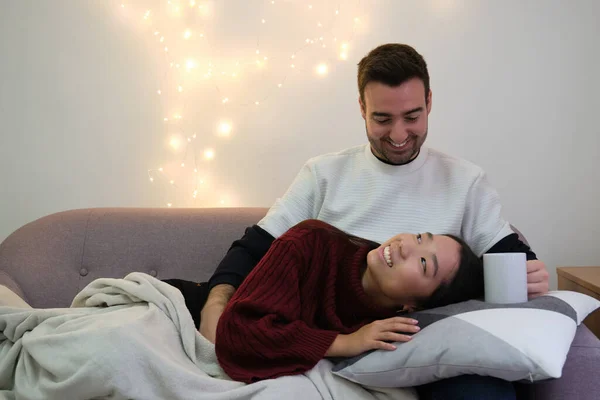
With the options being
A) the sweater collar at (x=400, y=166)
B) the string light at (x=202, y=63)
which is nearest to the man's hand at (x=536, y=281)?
the sweater collar at (x=400, y=166)

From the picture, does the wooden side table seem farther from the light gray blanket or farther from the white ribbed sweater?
the light gray blanket

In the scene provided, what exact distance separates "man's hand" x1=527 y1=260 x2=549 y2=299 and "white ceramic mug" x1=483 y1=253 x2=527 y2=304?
0.08 metres

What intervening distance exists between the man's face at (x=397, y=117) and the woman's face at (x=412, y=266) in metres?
0.34

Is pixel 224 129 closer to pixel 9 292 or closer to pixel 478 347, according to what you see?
pixel 9 292

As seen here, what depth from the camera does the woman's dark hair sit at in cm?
149

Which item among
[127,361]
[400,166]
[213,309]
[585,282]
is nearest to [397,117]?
[400,166]

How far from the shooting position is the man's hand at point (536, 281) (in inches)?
58.0

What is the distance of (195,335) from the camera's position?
1.43m

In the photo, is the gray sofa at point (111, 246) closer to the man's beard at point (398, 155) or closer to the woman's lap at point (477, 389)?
the man's beard at point (398, 155)

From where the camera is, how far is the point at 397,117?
67.8 inches

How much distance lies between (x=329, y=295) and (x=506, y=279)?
42cm

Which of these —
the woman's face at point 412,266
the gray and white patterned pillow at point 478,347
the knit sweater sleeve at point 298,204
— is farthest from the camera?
the knit sweater sleeve at point 298,204

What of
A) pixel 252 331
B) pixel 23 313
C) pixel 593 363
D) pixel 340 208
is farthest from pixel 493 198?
pixel 23 313

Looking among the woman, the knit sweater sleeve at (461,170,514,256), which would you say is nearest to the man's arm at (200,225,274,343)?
the woman
